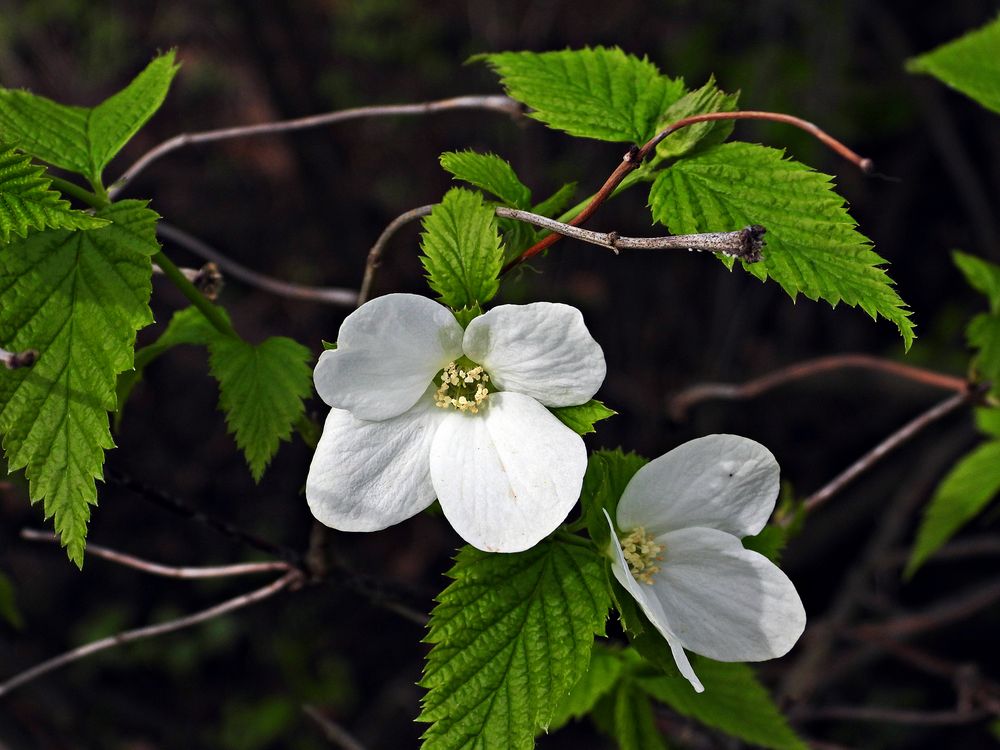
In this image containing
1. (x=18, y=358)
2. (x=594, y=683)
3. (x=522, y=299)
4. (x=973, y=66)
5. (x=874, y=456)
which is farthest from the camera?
(x=522, y=299)

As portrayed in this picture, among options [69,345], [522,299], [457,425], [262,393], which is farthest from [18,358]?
[522,299]

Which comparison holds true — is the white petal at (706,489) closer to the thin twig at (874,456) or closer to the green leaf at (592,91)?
the green leaf at (592,91)

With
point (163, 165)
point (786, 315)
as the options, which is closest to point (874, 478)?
point (786, 315)

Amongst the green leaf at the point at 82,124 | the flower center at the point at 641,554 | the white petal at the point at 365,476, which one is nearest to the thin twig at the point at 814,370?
the flower center at the point at 641,554

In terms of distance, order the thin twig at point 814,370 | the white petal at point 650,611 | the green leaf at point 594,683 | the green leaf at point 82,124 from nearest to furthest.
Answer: the white petal at point 650,611 → the green leaf at point 82,124 → the green leaf at point 594,683 → the thin twig at point 814,370

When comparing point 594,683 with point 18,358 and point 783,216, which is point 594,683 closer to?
point 783,216

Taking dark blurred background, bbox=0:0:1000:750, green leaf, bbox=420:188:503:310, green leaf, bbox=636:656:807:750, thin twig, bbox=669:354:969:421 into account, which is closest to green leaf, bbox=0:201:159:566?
green leaf, bbox=420:188:503:310

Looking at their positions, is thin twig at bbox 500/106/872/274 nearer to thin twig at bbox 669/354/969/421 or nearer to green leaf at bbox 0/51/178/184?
green leaf at bbox 0/51/178/184
